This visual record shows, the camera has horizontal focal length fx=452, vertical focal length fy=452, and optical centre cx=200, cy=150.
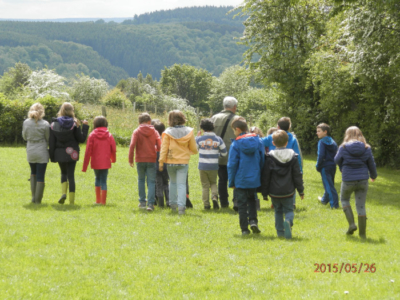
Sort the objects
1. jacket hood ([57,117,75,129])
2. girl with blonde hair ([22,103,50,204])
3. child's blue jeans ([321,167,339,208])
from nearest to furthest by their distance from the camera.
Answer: jacket hood ([57,117,75,129]) < girl with blonde hair ([22,103,50,204]) < child's blue jeans ([321,167,339,208])

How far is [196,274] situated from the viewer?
18.9 feet

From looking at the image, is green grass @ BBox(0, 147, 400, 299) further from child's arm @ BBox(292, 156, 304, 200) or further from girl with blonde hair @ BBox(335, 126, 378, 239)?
child's arm @ BBox(292, 156, 304, 200)

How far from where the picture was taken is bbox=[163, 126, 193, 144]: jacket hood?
9.37 metres

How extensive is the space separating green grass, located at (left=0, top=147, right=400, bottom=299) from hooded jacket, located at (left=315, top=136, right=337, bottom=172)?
1.08 metres

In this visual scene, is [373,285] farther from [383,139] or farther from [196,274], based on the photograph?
[383,139]

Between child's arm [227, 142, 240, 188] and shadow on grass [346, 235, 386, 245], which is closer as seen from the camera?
shadow on grass [346, 235, 386, 245]

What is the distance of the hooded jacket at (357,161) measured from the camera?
779 cm

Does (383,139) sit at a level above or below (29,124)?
below

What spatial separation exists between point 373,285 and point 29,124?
7791 mm

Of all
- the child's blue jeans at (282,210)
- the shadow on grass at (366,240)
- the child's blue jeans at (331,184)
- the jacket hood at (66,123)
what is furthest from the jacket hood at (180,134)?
the shadow on grass at (366,240)

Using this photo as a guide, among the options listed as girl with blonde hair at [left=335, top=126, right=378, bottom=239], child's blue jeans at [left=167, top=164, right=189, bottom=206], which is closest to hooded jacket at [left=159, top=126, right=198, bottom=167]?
child's blue jeans at [left=167, top=164, right=189, bottom=206]

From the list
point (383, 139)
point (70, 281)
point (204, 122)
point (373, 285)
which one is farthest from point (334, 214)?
point (383, 139)

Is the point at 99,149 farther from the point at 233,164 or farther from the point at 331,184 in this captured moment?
the point at 331,184

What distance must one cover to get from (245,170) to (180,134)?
213 cm
